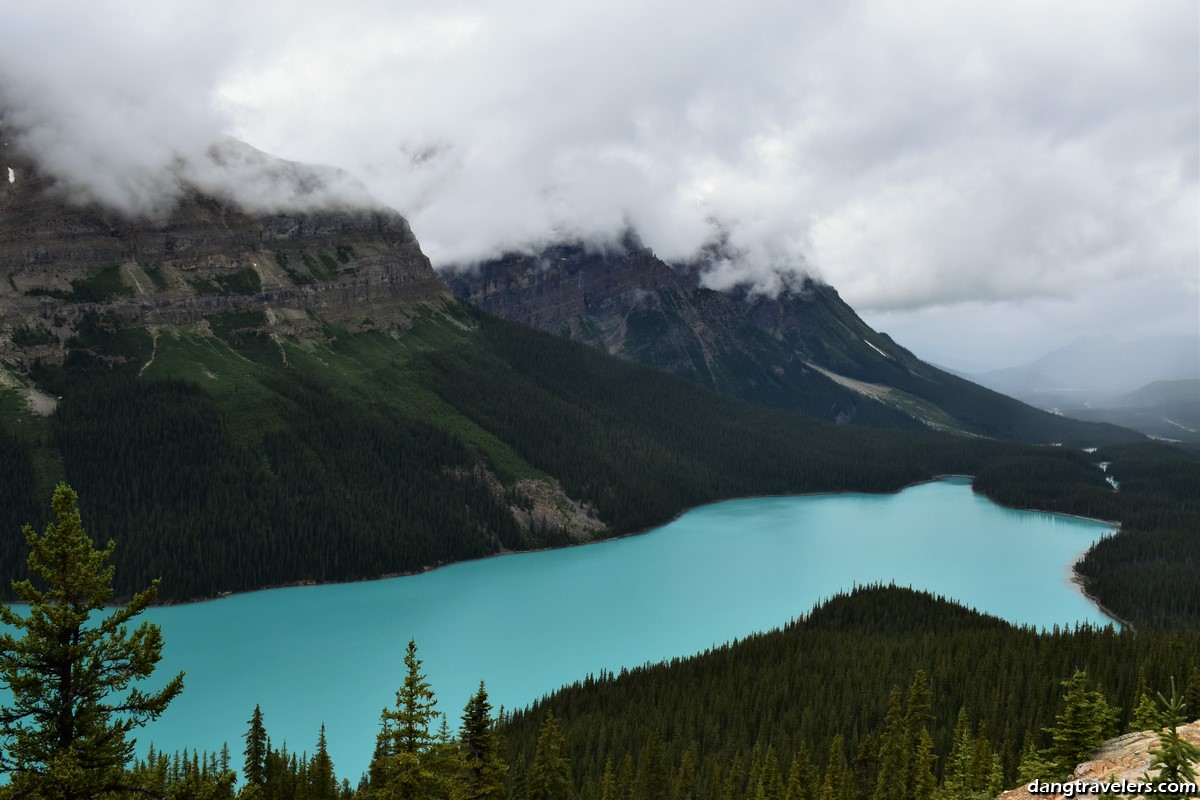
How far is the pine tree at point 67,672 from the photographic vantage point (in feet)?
54.2

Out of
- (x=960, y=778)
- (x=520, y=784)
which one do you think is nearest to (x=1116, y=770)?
(x=960, y=778)

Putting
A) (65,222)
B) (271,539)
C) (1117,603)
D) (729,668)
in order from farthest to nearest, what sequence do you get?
(65,222), (271,539), (1117,603), (729,668)

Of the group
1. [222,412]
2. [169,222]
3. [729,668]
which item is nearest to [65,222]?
[169,222]

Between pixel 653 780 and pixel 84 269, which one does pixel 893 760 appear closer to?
pixel 653 780

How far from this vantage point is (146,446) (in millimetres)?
141000

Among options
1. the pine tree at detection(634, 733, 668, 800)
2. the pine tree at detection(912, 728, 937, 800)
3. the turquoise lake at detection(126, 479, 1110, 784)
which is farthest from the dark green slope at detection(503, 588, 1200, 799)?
the turquoise lake at detection(126, 479, 1110, 784)

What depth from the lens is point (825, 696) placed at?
228 ft

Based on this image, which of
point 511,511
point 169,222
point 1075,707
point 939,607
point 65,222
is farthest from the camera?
point 169,222

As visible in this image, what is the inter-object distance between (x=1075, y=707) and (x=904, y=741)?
2163 centimetres

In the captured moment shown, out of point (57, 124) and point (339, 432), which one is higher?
point (57, 124)

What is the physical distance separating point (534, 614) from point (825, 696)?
5339cm

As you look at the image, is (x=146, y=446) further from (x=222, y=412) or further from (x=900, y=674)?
(x=900, y=674)

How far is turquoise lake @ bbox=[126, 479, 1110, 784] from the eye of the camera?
81.0m

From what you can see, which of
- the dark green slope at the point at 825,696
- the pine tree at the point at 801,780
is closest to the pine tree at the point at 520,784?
the dark green slope at the point at 825,696
